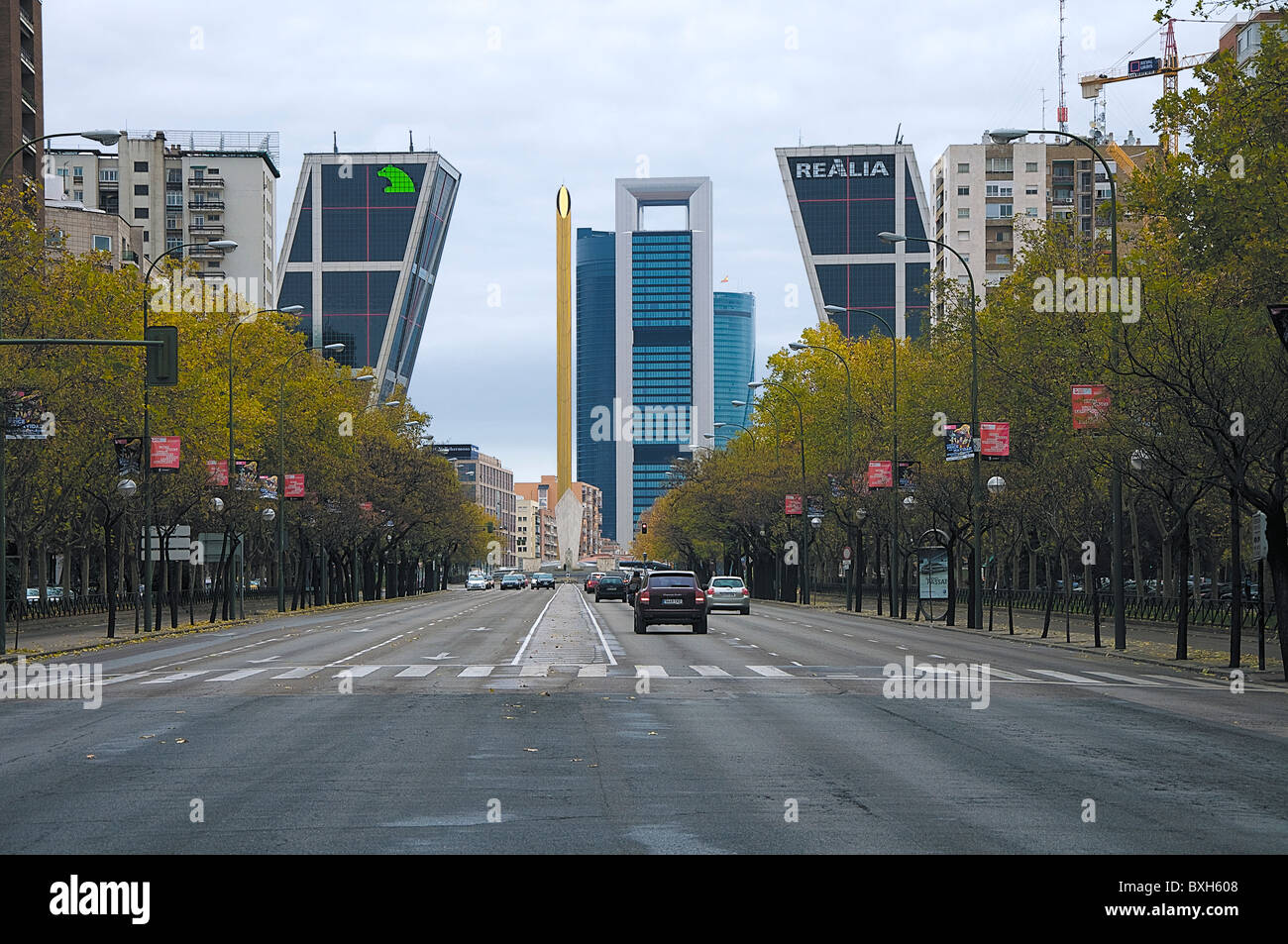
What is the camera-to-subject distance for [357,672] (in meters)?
26.5

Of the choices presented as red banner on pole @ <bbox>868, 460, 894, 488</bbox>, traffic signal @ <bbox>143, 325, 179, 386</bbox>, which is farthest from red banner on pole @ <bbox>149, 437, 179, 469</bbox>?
red banner on pole @ <bbox>868, 460, 894, 488</bbox>

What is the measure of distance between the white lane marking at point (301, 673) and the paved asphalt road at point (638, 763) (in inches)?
5.8

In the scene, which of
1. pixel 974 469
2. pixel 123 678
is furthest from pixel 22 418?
pixel 974 469

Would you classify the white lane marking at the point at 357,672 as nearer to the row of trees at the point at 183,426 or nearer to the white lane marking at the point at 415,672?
the white lane marking at the point at 415,672

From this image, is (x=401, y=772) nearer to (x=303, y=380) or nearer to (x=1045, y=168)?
(x=303, y=380)

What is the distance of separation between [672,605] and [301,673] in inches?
731

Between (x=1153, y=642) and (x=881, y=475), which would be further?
(x=881, y=475)

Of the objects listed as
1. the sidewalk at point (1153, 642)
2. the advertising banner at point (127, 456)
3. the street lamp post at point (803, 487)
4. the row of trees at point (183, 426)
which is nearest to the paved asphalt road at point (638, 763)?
the sidewalk at point (1153, 642)

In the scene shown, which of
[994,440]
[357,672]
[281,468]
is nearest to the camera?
[357,672]

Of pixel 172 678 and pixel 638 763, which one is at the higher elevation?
pixel 638 763

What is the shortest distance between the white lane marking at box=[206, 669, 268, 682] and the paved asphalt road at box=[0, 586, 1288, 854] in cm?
13

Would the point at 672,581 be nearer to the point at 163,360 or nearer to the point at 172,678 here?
the point at 163,360
